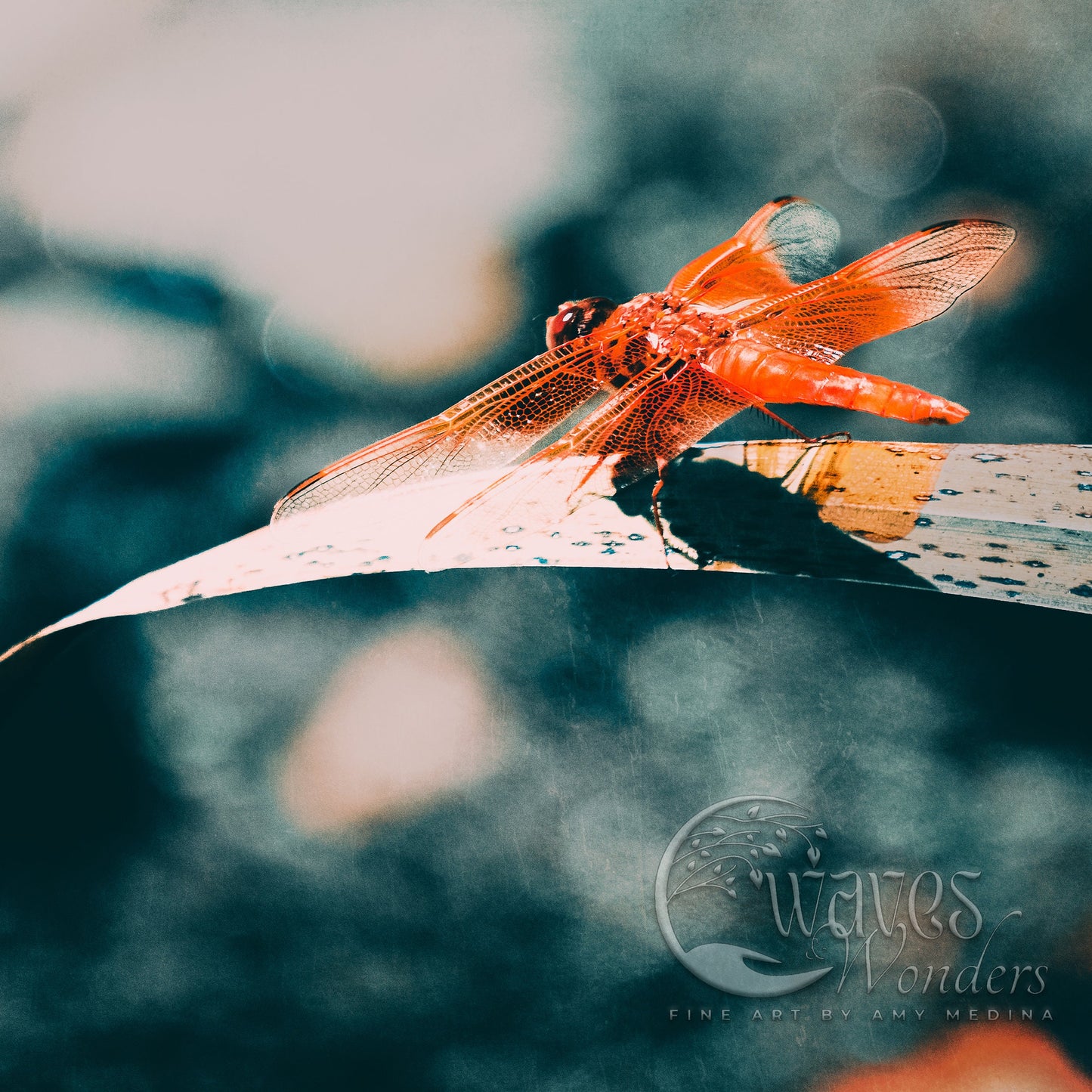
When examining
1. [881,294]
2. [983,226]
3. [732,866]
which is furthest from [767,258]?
[732,866]

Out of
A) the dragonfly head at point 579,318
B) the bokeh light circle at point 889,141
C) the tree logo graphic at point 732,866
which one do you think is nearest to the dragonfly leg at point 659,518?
the dragonfly head at point 579,318

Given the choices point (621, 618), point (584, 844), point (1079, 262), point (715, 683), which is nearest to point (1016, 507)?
point (1079, 262)

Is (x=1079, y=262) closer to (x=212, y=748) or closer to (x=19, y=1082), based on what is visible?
(x=212, y=748)

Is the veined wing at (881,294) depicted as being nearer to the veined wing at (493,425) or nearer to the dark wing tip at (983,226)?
the dark wing tip at (983,226)

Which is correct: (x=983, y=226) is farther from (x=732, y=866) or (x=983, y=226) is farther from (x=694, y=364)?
(x=732, y=866)
